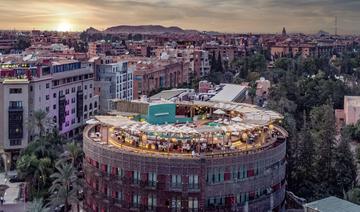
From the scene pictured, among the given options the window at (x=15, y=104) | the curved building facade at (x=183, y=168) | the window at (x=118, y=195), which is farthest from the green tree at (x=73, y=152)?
the window at (x=118, y=195)

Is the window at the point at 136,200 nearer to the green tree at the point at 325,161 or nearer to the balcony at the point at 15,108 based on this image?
the green tree at the point at 325,161

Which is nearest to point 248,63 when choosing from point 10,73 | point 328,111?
point 328,111

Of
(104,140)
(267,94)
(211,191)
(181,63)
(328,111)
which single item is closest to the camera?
(211,191)

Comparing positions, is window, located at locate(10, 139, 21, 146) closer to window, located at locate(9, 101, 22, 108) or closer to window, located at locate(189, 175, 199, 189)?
window, located at locate(9, 101, 22, 108)

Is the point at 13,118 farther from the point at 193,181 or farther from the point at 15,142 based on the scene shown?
the point at 193,181

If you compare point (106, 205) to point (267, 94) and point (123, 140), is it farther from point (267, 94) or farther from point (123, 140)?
point (267, 94)

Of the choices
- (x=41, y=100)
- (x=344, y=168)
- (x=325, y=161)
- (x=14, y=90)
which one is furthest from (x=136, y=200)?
(x=41, y=100)

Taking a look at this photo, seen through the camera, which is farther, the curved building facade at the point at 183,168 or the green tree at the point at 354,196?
the green tree at the point at 354,196
